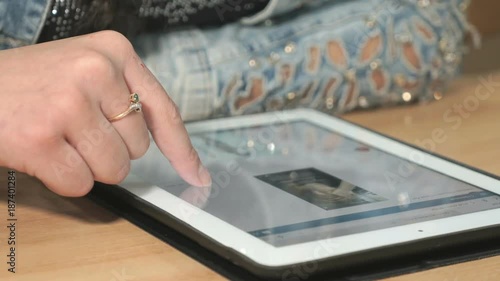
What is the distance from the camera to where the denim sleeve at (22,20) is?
31.4 inches

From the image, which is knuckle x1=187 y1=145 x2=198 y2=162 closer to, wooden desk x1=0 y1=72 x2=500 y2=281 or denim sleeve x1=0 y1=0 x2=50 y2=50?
wooden desk x1=0 y1=72 x2=500 y2=281

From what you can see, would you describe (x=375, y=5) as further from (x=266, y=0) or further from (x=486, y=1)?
(x=486, y=1)

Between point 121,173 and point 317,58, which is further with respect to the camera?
point 317,58

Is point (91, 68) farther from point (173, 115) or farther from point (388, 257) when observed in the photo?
point (388, 257)

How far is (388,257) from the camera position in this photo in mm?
577

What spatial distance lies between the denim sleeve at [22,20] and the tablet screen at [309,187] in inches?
6.0

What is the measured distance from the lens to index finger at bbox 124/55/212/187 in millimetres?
658

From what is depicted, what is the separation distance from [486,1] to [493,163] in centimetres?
60

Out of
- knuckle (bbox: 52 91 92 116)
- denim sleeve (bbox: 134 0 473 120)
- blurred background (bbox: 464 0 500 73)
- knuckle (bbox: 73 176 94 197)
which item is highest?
knuckle (bbox: 52 91 92 116)

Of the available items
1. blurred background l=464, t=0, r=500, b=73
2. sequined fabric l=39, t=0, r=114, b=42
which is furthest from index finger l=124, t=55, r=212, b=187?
blurred background l=464, t=0, r=500, b=73

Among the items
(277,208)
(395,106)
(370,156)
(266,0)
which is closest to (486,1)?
(395,106)

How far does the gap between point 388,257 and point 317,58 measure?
15.9 inches

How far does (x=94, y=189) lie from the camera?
71 cm

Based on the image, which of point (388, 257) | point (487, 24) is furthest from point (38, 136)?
point (487, 24)
